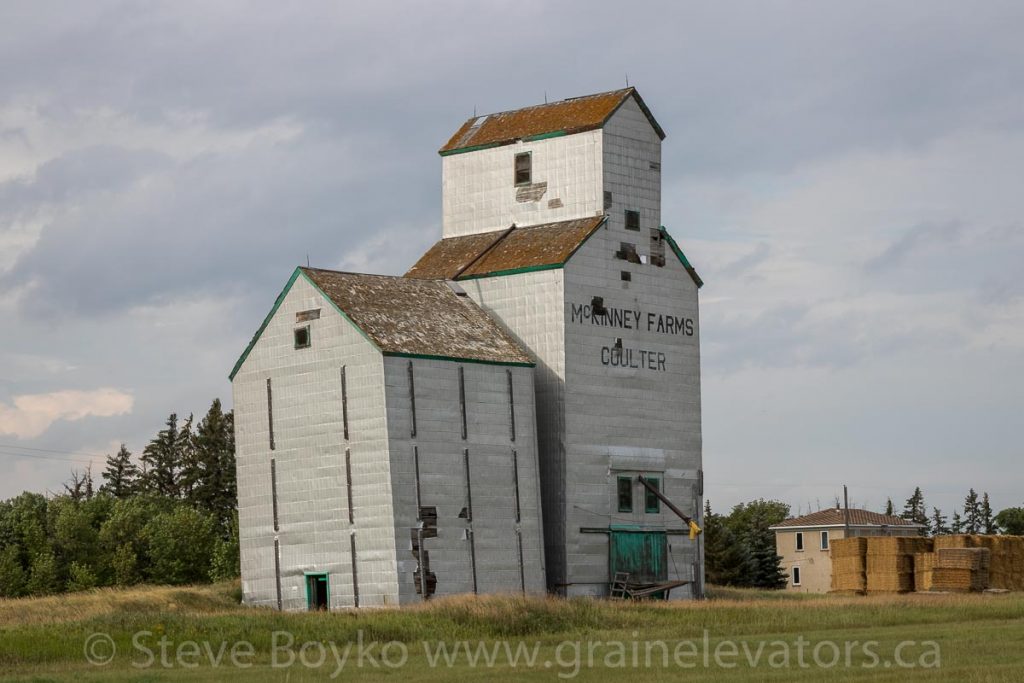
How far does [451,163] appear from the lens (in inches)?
2549

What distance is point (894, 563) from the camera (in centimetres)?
6366

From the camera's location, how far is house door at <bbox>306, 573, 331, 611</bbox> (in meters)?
54.0

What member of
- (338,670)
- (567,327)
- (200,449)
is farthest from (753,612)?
Result: (200,449)

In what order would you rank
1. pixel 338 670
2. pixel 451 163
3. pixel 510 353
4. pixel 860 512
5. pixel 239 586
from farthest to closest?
1. pixel 860 512
2. pixel 451 163
3. pixel 239 586
4. pixel 510 353
5. pixel 338 670

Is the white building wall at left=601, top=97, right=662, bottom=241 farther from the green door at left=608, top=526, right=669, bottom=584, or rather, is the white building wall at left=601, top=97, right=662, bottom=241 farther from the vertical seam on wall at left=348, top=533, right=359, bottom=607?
the vertical seam on wall at left=348, top=533, right=359, bottom=607

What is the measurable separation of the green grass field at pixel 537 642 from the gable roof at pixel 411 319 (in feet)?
30.7

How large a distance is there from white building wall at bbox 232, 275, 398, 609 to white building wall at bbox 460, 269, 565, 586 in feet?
24.7

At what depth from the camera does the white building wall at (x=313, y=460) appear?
52.1m

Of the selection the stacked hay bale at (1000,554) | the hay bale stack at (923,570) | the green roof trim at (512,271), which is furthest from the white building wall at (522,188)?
the stacked hay bale at (1000,554)

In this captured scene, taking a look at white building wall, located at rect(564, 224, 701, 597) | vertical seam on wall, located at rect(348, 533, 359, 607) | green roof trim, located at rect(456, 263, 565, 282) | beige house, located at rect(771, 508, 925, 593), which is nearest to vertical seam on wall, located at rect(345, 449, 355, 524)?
vertical seam on wall, located at rect(348, 533, 359, 607)

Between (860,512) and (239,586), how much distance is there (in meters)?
58.0

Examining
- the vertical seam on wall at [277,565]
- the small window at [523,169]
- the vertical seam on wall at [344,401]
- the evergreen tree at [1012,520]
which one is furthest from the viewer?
the evergreen tree at [1012,520]

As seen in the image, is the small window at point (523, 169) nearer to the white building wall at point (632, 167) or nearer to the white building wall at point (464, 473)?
the white building wall at point (632, 167)

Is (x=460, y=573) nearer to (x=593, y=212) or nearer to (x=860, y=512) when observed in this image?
(x=593, y=212)
